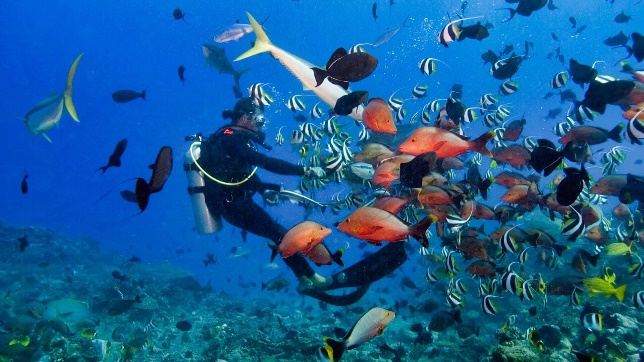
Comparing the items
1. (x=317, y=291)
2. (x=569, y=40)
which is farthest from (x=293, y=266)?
(x=569, y=40)

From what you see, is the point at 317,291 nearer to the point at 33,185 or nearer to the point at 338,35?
the point at 338,35

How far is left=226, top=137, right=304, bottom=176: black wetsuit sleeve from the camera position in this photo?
21.6 ft

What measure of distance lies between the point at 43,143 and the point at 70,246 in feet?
421

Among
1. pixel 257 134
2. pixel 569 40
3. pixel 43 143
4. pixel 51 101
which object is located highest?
pixel 51 101

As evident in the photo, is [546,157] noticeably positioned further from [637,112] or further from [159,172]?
[159,172]

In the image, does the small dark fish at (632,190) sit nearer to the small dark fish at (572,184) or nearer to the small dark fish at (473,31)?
the small dark fish at (572,184)

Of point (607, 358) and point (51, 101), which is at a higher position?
point (51, 101)

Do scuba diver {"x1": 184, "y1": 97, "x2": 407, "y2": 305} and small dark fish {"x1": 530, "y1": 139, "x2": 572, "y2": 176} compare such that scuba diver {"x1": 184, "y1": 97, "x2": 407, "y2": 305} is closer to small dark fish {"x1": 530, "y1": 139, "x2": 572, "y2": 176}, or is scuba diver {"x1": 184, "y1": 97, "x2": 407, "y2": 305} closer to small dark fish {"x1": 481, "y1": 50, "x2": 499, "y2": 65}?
small dark fish {"x1": 530, "y1": 139, "x2": 572, "y2": 176}

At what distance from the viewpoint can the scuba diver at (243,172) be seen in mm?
6613

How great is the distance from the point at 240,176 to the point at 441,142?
433 cm

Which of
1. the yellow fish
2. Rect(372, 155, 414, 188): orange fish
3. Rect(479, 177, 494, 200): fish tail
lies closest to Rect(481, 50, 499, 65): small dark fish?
Rect(479, 177, 494, 200): fish tail

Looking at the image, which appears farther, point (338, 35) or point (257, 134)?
point (338, 35)

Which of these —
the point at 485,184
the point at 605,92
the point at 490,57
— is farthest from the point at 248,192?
the point at 490,57

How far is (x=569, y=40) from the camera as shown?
10156 centimetres
